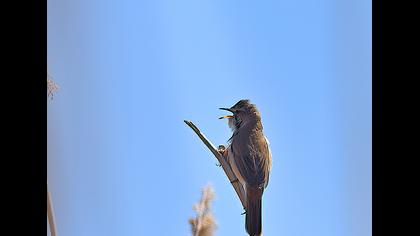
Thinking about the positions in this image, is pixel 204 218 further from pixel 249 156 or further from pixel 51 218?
pixel 249 156

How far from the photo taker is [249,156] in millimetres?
3506

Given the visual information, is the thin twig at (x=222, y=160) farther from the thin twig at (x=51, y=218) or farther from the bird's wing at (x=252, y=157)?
the thin twig at (x=51, y=218)

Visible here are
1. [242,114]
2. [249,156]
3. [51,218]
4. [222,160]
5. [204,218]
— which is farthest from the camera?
[242,114]

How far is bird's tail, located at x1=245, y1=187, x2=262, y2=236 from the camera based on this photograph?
2547 millimetres

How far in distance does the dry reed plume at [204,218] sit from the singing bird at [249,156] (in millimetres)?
996

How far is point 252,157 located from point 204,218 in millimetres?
2060

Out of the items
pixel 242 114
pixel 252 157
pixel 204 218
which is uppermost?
pixel 242 114

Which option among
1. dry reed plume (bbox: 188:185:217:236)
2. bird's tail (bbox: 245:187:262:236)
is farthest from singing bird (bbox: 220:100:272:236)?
dry reed plume (bbox: 188:185:217:236)

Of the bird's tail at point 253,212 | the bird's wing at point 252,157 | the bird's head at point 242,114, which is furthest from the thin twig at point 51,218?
the bird's head at point 242,114

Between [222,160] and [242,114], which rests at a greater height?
[242,114]

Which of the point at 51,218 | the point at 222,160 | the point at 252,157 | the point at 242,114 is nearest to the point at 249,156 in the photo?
the point at 252,157
